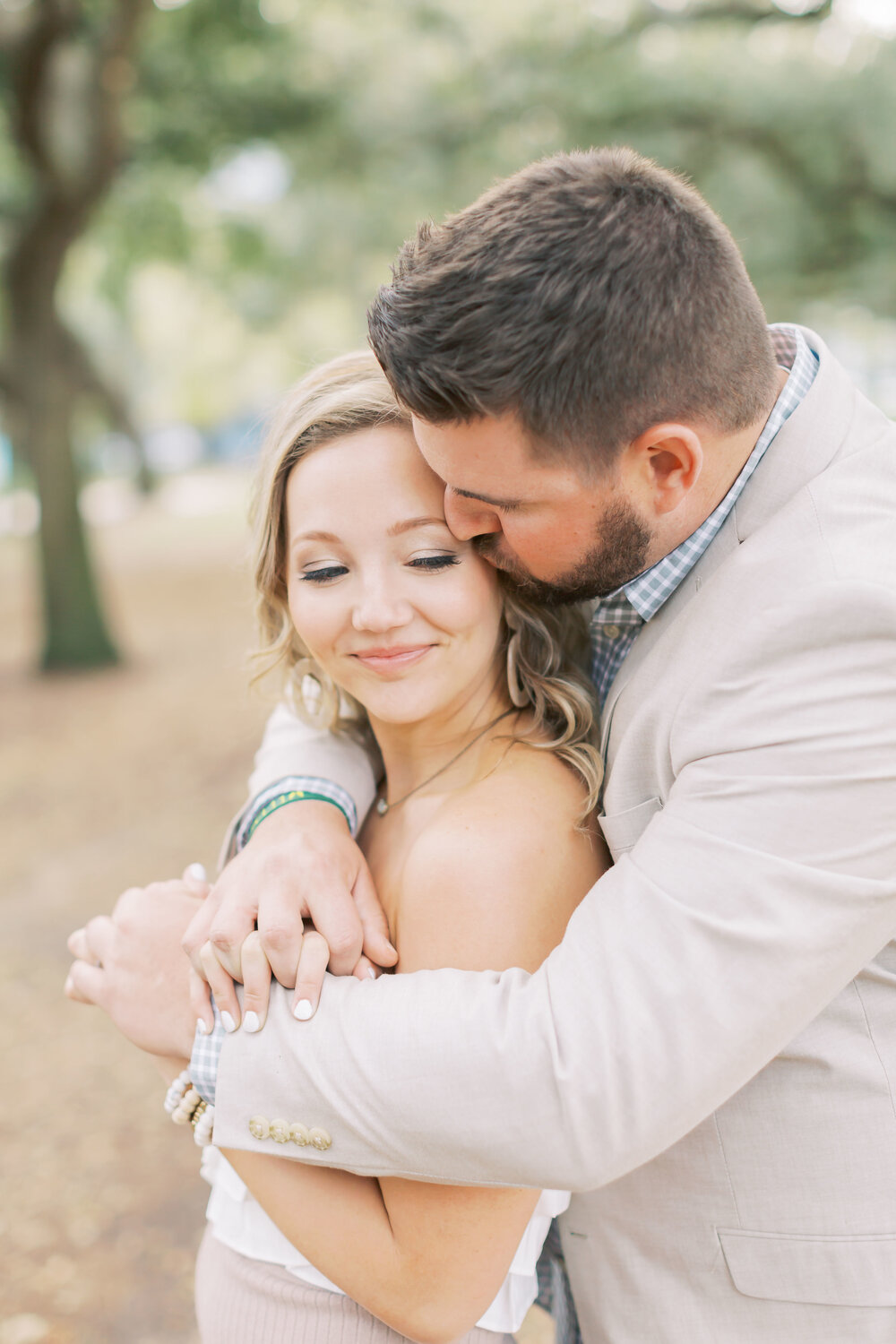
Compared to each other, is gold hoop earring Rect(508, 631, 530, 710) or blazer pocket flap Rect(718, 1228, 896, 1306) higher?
gold hoop earring Rect(508, 631, 530, 710)

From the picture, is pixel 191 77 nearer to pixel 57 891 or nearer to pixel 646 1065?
pixel 57 891

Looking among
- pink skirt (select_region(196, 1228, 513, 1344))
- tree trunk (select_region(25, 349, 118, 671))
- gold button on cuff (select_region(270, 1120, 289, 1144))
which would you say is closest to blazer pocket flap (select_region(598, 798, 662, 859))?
gold button on cuff (select_region(270, 1120, 289, 1144))

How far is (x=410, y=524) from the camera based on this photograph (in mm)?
1833

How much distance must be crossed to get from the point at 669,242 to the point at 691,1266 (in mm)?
1550

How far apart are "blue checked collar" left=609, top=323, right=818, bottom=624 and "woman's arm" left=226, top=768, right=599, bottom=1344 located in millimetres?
406

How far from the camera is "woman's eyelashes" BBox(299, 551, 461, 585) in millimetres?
1867

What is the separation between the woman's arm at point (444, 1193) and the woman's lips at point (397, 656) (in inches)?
13.1

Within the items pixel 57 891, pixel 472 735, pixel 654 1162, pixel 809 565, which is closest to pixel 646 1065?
pixel 654 1162

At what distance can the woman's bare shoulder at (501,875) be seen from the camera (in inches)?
64.0

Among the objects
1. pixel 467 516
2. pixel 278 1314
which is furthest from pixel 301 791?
pixel 278 1314

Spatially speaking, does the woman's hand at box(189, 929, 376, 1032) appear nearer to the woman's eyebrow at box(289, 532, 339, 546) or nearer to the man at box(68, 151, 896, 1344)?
the man at box(68, 151, 896, 1344)

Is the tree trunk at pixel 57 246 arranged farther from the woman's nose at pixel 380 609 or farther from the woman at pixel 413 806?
the woman's nose at pixel 380 609

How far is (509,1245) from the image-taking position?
63.6 inches

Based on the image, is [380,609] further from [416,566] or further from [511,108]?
[511,108]
